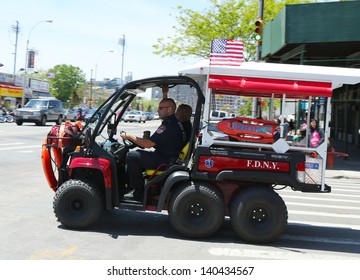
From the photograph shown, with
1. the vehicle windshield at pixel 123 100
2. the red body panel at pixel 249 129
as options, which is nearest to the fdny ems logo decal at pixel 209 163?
the red body panel at pixel 249 129

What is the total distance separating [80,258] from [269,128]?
269 centimetres

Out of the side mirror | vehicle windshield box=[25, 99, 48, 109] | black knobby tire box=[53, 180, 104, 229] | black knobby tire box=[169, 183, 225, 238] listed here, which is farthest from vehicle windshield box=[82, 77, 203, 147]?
vehicle windshield box=[25, 99, 48, 109]

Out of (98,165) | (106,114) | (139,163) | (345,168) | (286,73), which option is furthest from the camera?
(345,168)

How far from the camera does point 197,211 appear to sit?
5688 millimetres

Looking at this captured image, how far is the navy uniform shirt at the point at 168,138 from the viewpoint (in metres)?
6.01

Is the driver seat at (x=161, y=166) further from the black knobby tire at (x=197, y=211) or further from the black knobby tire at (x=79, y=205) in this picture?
the black knobby tire at (x=79, y=205)

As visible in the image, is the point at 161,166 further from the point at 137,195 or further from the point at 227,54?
the point at 227,54

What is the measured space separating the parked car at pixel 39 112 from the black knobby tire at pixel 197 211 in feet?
88.5

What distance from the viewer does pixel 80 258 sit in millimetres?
4746

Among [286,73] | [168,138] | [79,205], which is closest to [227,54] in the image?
[286,73]

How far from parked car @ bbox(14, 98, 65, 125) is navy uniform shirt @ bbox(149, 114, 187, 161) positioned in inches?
1042

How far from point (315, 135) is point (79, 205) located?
315 cm

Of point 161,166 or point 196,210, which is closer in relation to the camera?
point 196,210
